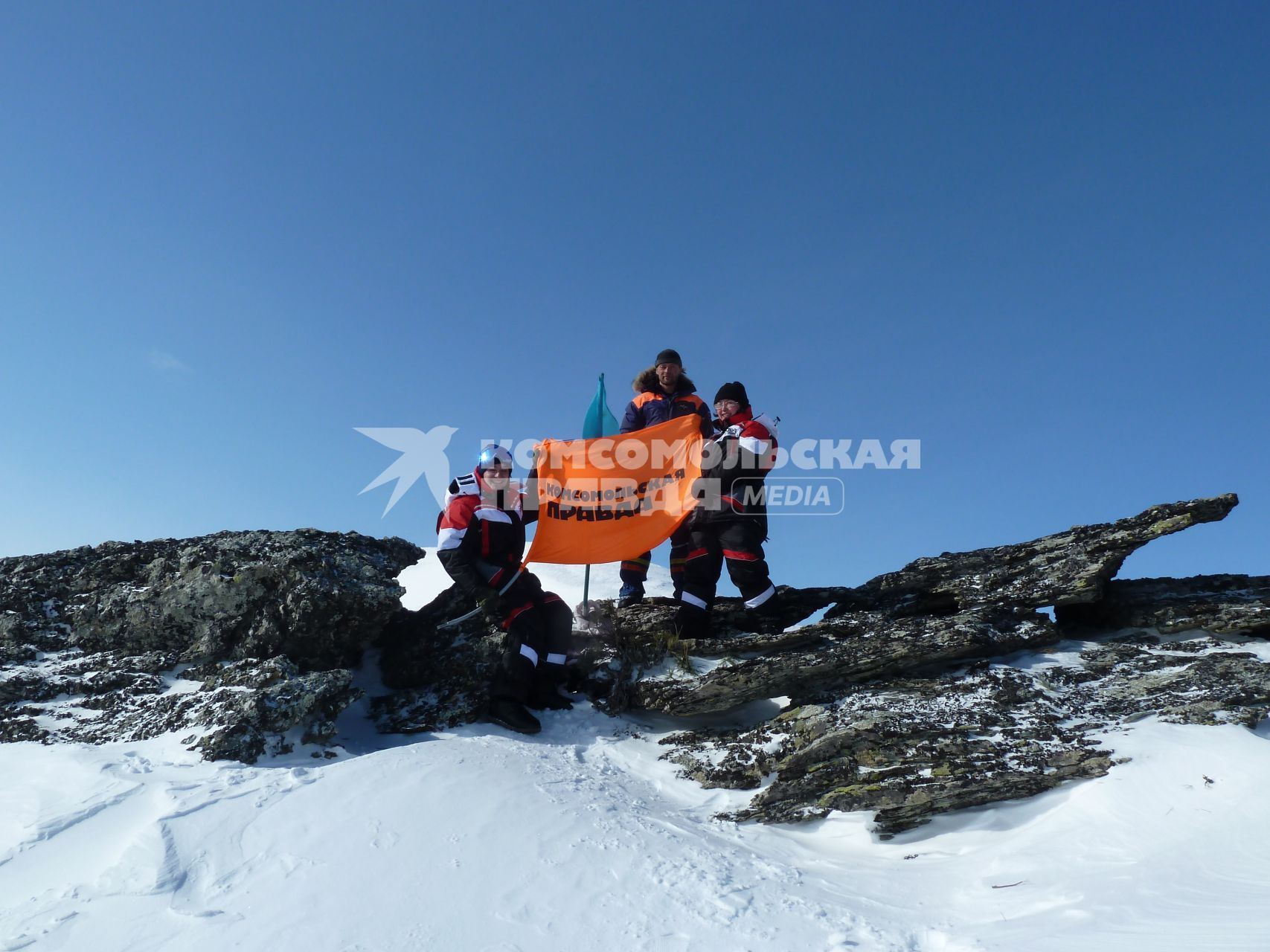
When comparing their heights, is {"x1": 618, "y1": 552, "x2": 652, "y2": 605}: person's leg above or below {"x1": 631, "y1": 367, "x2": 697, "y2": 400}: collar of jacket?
below

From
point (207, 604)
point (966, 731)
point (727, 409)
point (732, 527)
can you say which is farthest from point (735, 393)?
point (207, 604)

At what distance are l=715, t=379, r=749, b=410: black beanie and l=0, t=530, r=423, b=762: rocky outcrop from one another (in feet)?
16.7

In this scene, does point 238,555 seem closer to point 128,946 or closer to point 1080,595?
point 128,946

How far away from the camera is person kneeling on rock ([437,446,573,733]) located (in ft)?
26.4

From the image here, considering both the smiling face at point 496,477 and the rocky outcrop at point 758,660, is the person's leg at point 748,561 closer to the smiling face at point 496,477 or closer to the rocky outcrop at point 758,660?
the rocky outcrop at point 758,660

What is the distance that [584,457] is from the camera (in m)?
10.2

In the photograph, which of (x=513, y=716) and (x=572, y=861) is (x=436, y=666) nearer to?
(x=513, y=716)

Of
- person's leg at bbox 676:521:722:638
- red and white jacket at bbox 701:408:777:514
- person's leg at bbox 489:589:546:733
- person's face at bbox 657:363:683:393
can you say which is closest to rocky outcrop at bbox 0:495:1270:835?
person's leg at bbox 676:521:722:638

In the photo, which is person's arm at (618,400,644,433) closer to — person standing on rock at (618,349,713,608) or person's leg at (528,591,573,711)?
person standing on rock at (618,349,713,608)

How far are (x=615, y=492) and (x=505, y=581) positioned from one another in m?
2.35

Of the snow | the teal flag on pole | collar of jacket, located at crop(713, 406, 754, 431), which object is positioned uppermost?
the teal flag on pole

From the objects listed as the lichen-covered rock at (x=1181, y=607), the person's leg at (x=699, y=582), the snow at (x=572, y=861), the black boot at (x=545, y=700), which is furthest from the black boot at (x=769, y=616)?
the lichen-covered rock at (x=1181, y=607)

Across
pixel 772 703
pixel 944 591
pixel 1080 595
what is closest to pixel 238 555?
pixel 772 703

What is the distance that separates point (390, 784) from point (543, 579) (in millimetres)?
12063
